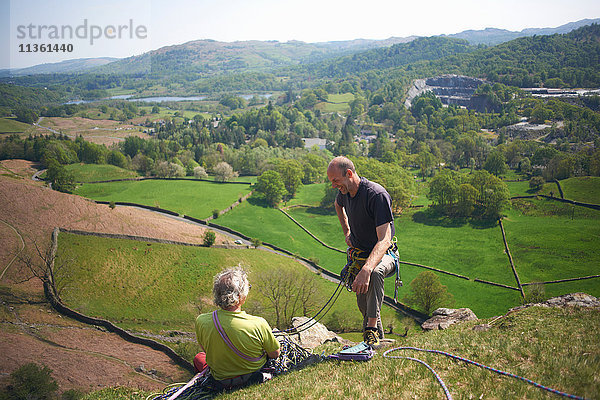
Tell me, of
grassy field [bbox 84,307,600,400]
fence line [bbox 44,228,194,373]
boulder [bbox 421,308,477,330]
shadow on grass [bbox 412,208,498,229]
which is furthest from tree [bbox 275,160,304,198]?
grassy field [bbox 84,307,600,400]

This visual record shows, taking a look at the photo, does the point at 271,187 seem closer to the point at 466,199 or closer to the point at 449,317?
the point at 466,199

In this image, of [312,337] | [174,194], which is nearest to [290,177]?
[174,194]

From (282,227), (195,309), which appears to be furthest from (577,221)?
(195,309)

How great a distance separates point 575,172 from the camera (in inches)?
3098

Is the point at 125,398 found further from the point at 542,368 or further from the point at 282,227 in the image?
the point at 282,227

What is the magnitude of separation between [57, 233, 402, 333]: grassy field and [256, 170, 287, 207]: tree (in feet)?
109

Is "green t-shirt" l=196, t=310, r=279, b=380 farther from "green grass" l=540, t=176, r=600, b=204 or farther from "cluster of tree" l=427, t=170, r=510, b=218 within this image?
"green grass" l=540, t=176, r=600, b=204

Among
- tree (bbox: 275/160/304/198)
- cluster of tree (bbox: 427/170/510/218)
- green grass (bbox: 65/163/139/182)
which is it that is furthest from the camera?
tree (bbox: 275/160/304/198)

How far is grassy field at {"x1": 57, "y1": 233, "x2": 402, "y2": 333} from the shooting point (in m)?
31.1

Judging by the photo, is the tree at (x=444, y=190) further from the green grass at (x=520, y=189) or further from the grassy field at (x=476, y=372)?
the grassy field at (x=476, y=372)

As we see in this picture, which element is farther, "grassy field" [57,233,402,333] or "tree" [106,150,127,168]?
"tree" [106,150,127,168]

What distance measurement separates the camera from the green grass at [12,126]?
328 ft

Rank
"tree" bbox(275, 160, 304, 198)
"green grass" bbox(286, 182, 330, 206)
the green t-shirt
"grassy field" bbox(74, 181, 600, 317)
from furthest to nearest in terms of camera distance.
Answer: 1. "tree" bbox(275, 160, 304, 198)
2. "green grass" bbox(286, 182, 330, 206)
3. "grassy field" bbox(74, 181, 600, 317)
4. the green t-shirt

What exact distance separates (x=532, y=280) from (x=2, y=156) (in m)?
114
